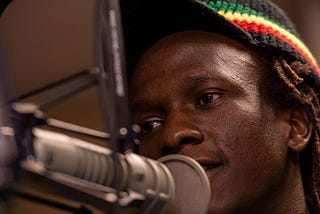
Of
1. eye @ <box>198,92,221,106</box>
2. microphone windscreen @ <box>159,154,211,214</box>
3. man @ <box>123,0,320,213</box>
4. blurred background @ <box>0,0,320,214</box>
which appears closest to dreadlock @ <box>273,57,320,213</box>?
man @ <box>123,0,320,213</box>

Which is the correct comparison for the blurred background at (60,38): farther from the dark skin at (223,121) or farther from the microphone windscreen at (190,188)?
the microphone windscreen at (190,188)

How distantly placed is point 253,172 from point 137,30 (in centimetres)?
34

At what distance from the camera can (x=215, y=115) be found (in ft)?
3.44

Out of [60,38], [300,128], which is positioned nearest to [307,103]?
[300,128]

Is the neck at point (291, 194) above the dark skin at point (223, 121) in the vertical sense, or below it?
below

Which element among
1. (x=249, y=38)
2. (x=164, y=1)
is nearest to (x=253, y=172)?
(x=249, y=38)

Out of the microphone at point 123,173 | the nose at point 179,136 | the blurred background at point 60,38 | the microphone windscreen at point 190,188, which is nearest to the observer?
the microphone at point 123,173

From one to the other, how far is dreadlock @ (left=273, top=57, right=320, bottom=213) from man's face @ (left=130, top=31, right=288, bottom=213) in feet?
0.12

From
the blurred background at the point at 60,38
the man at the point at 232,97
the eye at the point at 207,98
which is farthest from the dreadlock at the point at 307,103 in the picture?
the blurred background at the point at 60,38

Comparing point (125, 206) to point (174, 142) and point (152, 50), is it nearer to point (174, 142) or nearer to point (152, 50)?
point (174, 142)

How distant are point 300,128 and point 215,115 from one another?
0.62 feet

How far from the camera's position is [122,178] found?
57cm

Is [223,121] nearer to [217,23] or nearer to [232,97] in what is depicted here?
[232,97]

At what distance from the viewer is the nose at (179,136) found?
0.99m
